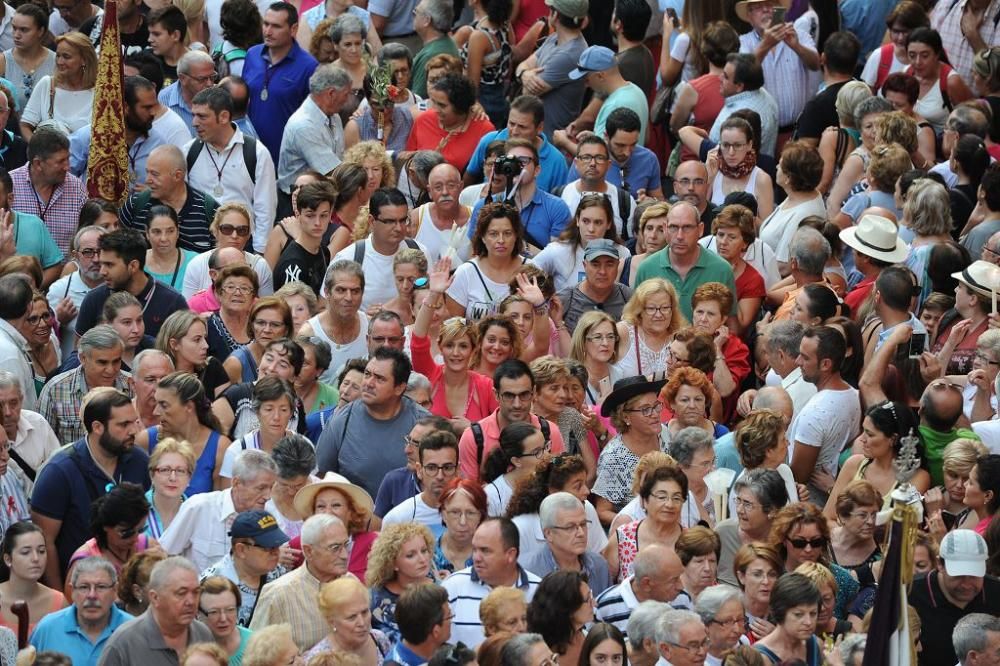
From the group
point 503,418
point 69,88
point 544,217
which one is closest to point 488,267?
point 544,217

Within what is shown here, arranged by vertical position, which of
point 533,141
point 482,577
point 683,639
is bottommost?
point 533,141

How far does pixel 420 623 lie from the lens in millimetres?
9523

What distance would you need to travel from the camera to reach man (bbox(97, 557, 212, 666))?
9383mm

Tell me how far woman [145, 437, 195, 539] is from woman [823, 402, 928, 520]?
3226 mm

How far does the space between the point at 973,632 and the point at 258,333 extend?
4.31m

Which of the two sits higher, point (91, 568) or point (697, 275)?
point (91, 568)

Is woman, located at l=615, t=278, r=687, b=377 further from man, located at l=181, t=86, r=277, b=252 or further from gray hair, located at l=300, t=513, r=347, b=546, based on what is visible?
man, located at l=181, t=86, r=277, b=252

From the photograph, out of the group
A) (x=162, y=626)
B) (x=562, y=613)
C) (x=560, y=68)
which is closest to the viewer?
(x=162, y=626)

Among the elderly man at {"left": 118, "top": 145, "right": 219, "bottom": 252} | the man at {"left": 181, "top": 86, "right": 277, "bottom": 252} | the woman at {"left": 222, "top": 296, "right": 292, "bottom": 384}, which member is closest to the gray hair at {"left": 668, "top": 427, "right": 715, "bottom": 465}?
the woman at {"left": 222, "top": 296, "right": 292, "bottom": 384}

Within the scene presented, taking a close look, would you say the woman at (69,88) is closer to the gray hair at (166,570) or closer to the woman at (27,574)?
the woman at (27,574)

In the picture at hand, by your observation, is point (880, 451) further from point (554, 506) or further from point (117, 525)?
point (117, 525)

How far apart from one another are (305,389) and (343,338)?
0.68 meters

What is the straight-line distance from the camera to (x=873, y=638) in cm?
883

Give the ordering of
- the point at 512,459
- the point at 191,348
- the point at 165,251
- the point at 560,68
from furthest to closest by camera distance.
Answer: the point at 560,68 < the point at 165,251 < the point at 191,348 < the point at 512,459
